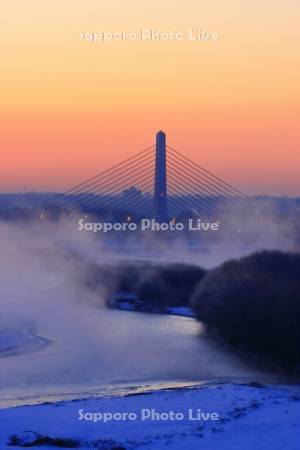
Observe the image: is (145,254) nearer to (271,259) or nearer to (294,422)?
(271,259)

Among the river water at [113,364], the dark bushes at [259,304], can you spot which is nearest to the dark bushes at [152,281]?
the dark bushes at [259,304]

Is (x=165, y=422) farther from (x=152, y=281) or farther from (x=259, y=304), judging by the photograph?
(x=152, y=281)

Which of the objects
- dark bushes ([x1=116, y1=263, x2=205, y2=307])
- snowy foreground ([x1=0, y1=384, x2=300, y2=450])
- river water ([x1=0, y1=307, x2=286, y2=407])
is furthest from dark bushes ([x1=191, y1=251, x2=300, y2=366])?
snowy foreground ([x1=0, y1=384, x2=300, y2=450])

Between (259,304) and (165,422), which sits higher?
(259,304)

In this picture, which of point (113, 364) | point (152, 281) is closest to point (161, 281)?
point (152, 281)

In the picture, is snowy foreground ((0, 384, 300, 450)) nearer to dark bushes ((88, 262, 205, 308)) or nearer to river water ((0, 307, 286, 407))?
river water ((0, 307, 286, 407))
